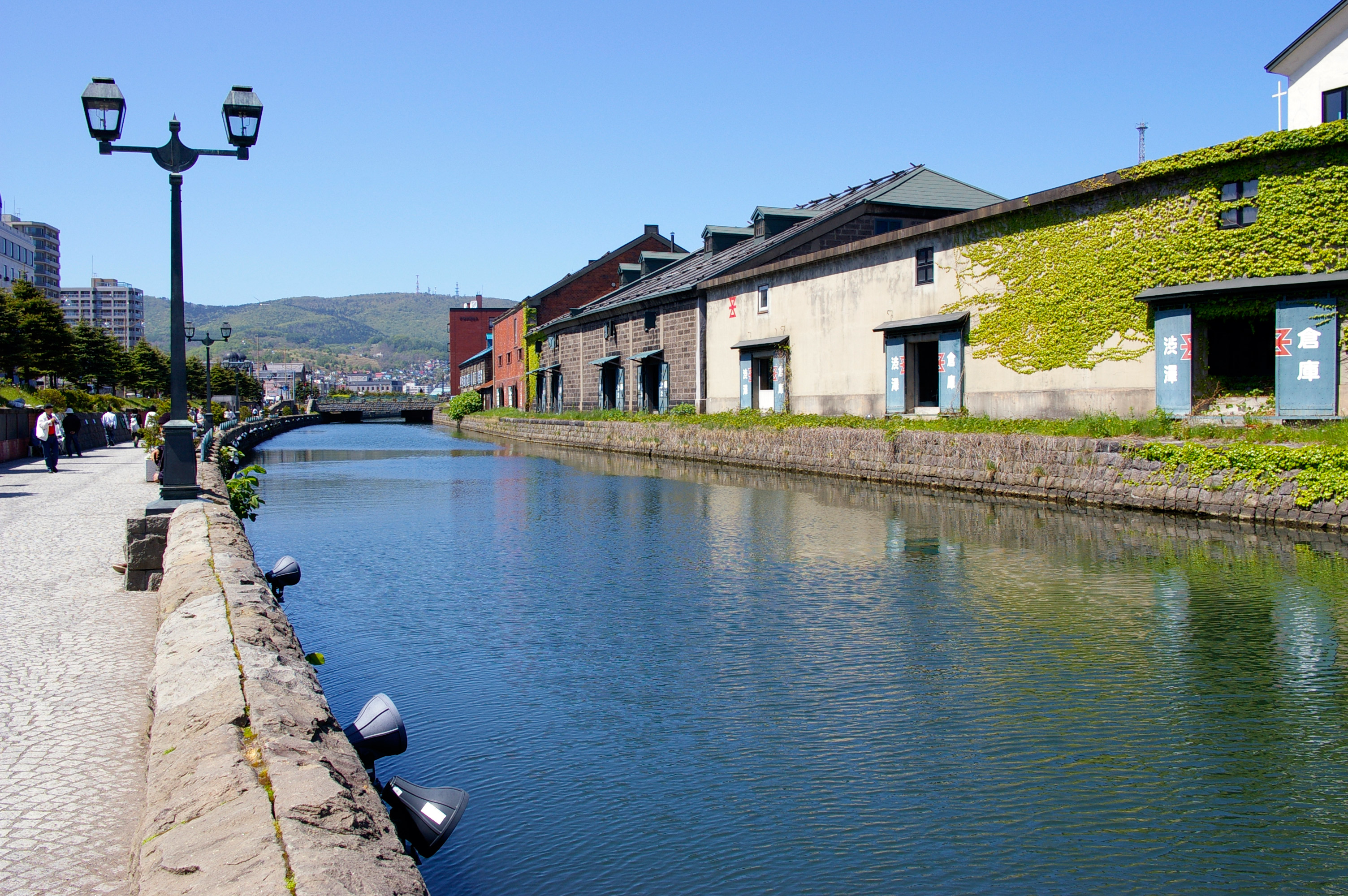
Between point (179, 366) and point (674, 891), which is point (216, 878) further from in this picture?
point (179, 366)

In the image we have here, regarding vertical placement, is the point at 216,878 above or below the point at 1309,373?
below

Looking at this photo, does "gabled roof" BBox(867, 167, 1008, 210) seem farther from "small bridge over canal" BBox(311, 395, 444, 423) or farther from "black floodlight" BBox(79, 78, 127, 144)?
"small bridge over canal" BBox(311, 395, 444, 423)

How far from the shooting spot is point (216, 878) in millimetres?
2752

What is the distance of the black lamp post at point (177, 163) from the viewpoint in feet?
34.9

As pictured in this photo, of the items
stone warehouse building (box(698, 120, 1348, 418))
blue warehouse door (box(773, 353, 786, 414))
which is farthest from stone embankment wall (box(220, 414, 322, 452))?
stone warehouse building (box(698, 120, 1348, 418))

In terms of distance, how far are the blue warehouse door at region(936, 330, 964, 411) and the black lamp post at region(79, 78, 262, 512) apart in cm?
1758

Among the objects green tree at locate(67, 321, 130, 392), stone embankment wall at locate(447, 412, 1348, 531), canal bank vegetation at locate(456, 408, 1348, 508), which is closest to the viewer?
canal bank vegetation at locate(456, 408, 1348, 508)

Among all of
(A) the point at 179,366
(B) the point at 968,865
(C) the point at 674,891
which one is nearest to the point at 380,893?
(C) the point at 674,891

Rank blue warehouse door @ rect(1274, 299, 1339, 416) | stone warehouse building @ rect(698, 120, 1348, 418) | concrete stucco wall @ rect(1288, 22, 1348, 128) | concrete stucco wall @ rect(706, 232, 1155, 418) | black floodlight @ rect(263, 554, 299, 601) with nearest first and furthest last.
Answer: black floodlight @ rect(263, 554, 299, 601) < blue warehouse door @ rect(1274, 299, 1339, 416) < stone warehouse building @ rect(698, 120, 1348, 418) < concrete stucco wall @ rect(706, 232, 1155, 418) < concrete stucco wall @ rect(1288, 22, 1348, 128)

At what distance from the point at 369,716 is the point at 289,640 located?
1.14 m

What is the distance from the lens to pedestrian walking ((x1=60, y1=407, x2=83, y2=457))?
30359 millimetres

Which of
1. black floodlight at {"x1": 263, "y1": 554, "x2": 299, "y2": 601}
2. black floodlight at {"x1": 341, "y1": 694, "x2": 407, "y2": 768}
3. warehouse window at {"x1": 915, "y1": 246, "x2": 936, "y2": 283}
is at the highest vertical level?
warehouse window at {"x1": 915, "y1": 246, "x2": 936, "y2": 283}

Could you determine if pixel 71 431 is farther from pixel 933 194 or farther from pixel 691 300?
pixel 933 194

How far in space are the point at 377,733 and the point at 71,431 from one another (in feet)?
102
